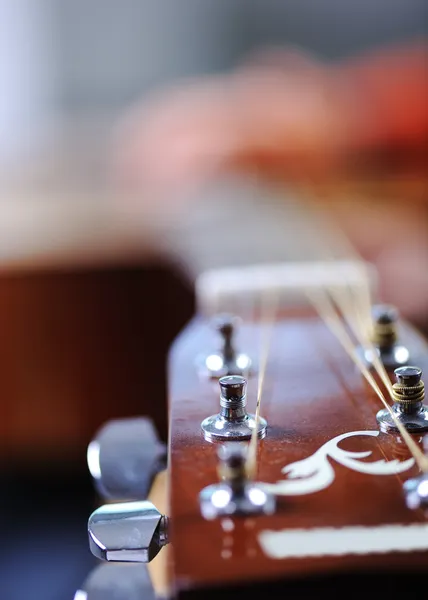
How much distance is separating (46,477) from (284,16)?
334 cm

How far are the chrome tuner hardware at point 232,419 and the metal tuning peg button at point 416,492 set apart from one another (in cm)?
13

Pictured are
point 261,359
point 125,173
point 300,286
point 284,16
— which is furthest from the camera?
point 284,16

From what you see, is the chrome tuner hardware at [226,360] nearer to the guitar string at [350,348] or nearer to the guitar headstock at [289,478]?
the guitar headstock at [289,478]

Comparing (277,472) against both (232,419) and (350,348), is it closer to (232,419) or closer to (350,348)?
(232,419)

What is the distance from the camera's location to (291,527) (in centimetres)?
45

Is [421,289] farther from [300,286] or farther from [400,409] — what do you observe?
[400,409]

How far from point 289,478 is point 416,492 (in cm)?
8

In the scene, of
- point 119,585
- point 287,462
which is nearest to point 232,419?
point 287,462

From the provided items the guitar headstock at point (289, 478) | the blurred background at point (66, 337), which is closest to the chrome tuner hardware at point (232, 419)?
the guitar headstock at point (289, 478)

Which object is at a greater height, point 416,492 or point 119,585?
point 416,492

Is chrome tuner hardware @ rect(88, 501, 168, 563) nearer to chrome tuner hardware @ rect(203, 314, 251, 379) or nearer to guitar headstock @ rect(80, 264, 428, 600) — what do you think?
guitar headstock @ rect(80, 264, 428, 600)

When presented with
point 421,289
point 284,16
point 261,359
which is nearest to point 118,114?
point 284,16

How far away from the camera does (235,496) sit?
1.55 feet

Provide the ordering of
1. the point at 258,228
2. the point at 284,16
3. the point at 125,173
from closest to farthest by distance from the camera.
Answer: the point at 258,228, the point at 125,173, the point at 284,16
